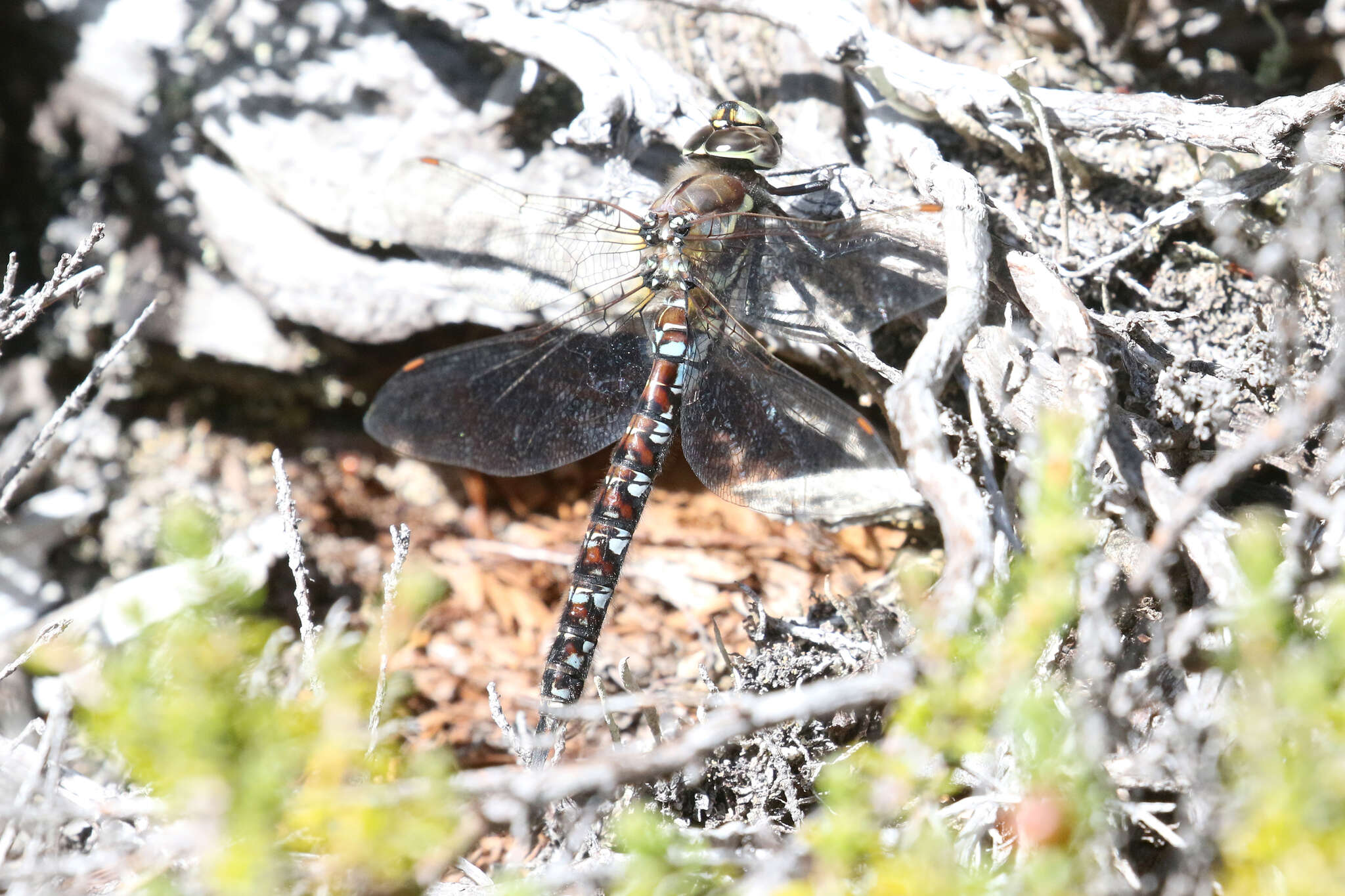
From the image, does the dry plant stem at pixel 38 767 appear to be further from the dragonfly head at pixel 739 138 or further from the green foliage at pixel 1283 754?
the dragonfly head at pixel 739 138

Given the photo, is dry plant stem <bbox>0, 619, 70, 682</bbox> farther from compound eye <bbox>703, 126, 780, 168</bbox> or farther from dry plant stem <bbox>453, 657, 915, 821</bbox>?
compound eye <bbox>703, 126, 780, 168</bbox>

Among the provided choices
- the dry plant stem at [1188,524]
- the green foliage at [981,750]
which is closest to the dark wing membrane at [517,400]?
the dry plant stem at [1188,524]

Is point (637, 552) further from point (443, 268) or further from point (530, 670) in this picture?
point (443, 268)

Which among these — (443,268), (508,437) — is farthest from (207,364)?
(508,437)

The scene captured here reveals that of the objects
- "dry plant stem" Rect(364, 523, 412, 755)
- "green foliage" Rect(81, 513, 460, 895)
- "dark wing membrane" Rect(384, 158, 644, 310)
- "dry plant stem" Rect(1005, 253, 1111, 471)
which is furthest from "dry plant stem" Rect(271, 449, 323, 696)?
"dry plant stem" Rect(1005, 253, 1111, 471)

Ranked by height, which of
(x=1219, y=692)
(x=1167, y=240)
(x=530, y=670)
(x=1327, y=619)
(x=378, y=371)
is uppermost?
(x=1167, y=240)

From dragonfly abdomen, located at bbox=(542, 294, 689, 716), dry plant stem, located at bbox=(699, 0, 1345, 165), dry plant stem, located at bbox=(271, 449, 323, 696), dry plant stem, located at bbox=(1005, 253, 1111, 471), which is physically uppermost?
dry plant stem, located at bbox=(699, 0, 1345, 165)
